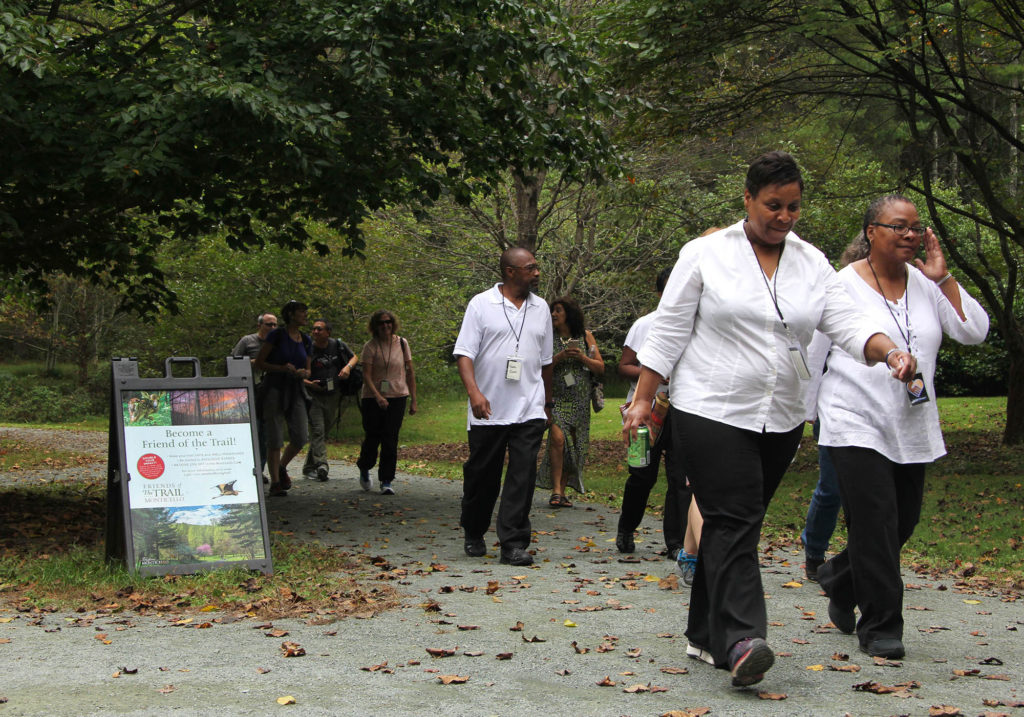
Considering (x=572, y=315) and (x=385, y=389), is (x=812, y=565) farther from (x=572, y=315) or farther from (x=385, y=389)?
(x=385, y=389)

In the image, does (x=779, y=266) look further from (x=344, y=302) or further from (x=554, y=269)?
(x=344, y=302)

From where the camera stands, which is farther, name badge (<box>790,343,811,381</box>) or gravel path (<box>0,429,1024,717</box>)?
name badge (<box>790,343,811,381</box>)

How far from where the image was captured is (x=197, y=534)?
7008 mm

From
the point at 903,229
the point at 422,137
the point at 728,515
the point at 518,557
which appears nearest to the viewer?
the point at 728,515

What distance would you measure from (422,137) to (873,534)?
665 centimetres

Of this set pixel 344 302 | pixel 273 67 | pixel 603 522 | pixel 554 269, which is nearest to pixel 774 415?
pixel 603 522

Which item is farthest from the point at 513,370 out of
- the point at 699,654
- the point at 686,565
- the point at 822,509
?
the point at 699,654

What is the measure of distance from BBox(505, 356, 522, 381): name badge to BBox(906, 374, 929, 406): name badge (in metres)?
3.14

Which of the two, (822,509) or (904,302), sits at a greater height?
(904,302)

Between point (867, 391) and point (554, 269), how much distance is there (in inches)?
524

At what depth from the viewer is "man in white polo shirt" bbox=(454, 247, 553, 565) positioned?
7.66 metres

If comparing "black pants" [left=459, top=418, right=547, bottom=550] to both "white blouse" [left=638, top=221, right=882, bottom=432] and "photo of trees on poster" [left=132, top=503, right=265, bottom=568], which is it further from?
"white blouse" [left=638, top=221, right=882, bottom=432]

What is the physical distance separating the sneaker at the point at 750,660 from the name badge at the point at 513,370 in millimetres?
3543

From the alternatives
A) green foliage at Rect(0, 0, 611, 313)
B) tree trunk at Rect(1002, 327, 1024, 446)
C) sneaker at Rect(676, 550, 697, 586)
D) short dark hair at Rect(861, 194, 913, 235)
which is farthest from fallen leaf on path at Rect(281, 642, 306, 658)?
tree trunk at Rect(1002, 327, 1024, 446)
